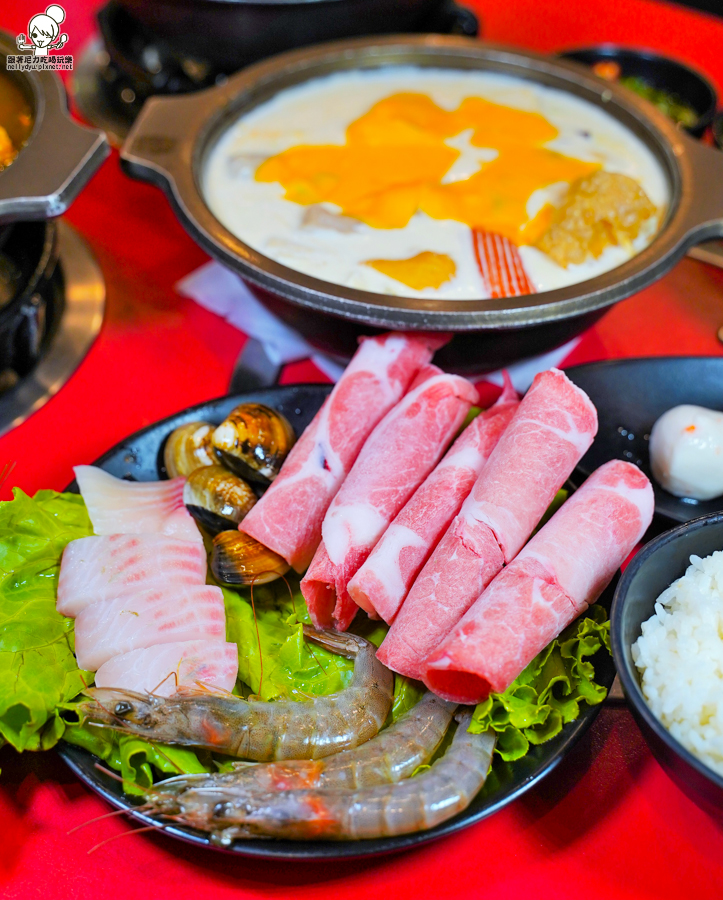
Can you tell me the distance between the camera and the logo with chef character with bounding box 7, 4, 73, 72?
1.93 metres

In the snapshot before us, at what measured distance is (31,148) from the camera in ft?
5.23

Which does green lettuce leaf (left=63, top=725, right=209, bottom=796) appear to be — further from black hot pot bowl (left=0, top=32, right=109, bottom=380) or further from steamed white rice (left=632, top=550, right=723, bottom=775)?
black hot pot bowl (left=0, top=32, right=109, bottom=380)

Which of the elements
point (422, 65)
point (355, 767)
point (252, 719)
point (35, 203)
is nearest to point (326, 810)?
point (355, 767)

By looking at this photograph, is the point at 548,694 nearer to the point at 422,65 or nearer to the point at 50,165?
the point at 50,165

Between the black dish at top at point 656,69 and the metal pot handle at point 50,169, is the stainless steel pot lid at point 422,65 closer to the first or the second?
the metal pot handle at point 50,169

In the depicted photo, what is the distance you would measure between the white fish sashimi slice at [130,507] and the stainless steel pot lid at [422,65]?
47 cm

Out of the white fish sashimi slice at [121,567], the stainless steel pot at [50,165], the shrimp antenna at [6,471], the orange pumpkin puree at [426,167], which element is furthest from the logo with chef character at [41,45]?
the white fish sashimi slice at [121,567]

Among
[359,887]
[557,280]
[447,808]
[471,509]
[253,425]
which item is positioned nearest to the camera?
[447,808]

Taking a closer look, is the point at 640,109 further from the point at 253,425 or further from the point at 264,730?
the point at 264,730

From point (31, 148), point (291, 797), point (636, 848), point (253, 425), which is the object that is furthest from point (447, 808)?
point (31, 148)

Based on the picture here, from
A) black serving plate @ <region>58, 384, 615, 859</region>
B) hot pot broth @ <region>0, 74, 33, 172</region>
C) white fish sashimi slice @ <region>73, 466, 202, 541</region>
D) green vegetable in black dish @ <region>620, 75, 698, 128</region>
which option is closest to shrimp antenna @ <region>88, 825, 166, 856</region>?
black serving plate @ <region>58, 384, 615, 859</region>

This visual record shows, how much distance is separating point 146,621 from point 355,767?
421mm

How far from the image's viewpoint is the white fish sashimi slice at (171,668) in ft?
3.91

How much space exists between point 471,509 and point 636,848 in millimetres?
579
